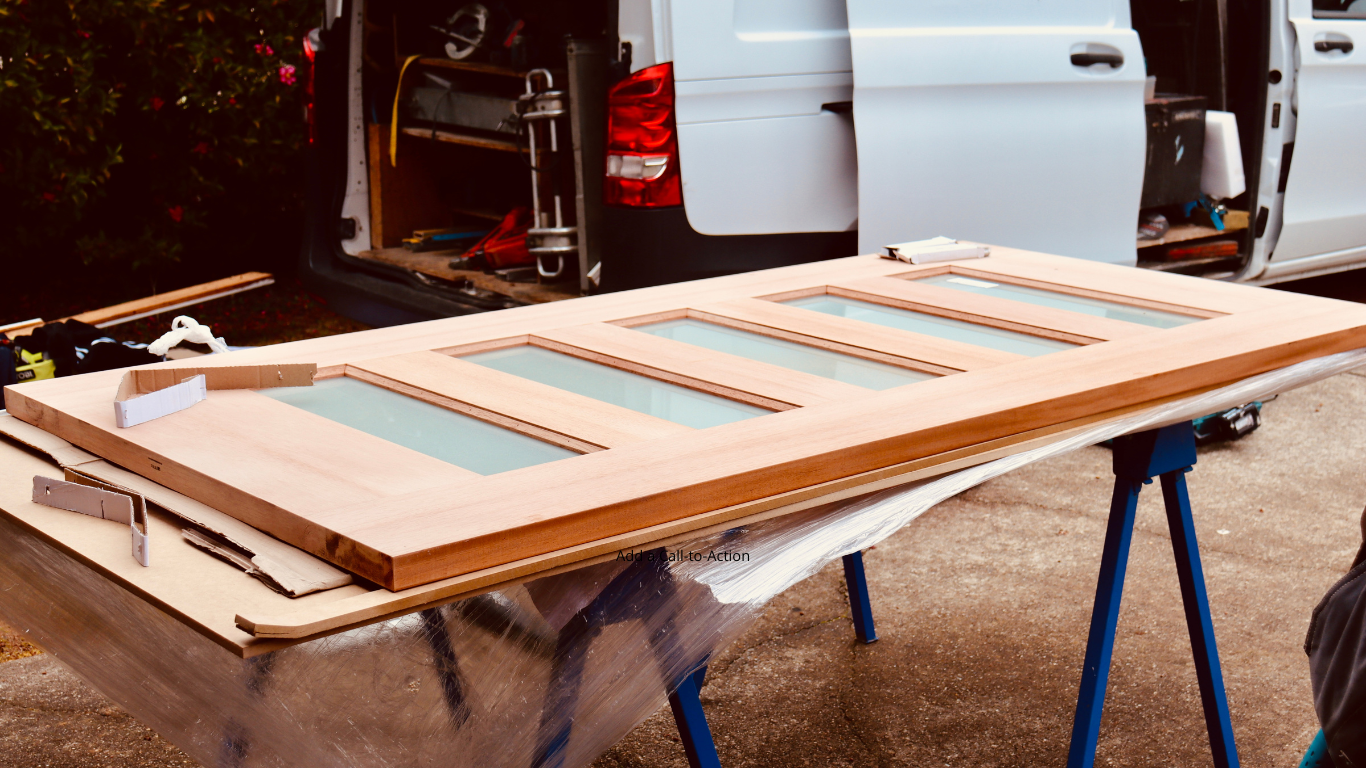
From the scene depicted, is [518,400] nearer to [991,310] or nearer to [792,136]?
[991,310]

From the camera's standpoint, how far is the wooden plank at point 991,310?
1701 millimetres

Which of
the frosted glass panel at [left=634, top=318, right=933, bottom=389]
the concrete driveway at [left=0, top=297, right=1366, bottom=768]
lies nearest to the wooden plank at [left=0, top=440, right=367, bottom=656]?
the frosted glass panel at [left=634, top=318, right=933, bottom=389]

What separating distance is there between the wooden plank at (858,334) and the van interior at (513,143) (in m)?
1.50

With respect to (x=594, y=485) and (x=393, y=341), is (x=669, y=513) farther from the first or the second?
(x=393, y=341)

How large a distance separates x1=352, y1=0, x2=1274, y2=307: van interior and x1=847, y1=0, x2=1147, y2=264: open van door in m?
0.13

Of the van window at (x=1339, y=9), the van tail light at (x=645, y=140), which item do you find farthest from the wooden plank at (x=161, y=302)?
the van window at (x=1339, y=9)

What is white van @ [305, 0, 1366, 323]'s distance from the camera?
2.72 meters

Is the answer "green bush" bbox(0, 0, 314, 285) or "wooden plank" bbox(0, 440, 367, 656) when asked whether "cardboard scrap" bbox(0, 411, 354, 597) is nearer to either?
"wooden plank" bbox(0, 440, 367, 656)

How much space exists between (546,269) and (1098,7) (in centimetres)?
174

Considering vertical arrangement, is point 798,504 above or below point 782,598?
above

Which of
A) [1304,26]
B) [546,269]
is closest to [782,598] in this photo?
[546,269]

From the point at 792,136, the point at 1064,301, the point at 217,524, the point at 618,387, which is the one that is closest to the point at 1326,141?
the point at 792,136

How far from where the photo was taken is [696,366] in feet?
4.98

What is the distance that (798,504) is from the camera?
1182 millimetres
